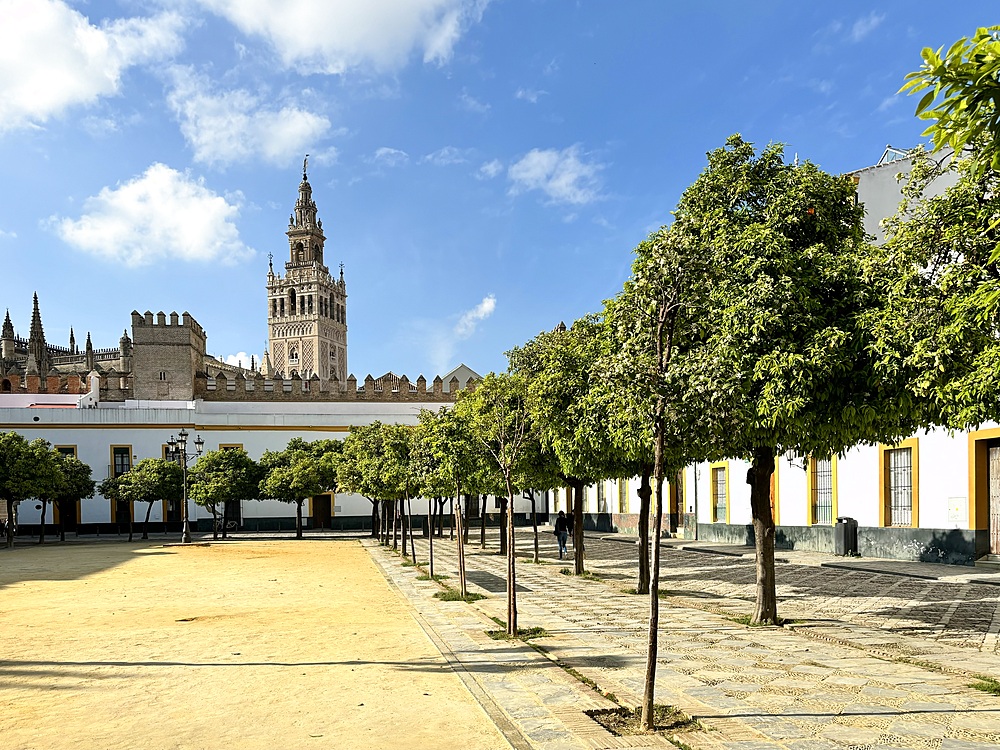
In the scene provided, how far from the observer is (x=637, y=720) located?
6.79 metres

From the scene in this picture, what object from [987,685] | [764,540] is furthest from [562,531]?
[987,685]

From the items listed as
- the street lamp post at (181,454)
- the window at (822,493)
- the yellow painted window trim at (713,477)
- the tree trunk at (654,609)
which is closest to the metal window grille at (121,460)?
the street lamp post at (181,454)

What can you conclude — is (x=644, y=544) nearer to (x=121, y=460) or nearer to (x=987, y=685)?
(x=987, y=685)

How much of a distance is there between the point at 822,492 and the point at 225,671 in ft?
69.4

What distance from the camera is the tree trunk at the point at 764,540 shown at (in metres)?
11.7

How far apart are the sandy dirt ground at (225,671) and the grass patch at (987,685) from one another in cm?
465

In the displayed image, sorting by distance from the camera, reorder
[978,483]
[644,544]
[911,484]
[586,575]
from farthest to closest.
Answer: [911,484] < [586,575] < [978,483] < [644,544]

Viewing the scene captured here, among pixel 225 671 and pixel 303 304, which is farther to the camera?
pixel 303 304

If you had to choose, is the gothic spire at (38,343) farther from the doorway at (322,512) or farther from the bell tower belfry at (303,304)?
the doorway at (322,512)

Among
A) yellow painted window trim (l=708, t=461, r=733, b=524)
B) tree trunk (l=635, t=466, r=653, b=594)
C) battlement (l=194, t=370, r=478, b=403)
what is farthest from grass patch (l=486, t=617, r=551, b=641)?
battlement (l=194, t=370, r=478, b=403)

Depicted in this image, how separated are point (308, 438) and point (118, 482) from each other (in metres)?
11.5

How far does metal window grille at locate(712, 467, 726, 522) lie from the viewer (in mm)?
31938

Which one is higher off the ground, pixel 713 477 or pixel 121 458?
pixel 121 458

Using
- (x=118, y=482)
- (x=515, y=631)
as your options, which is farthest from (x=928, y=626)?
(x=118, y=482)
